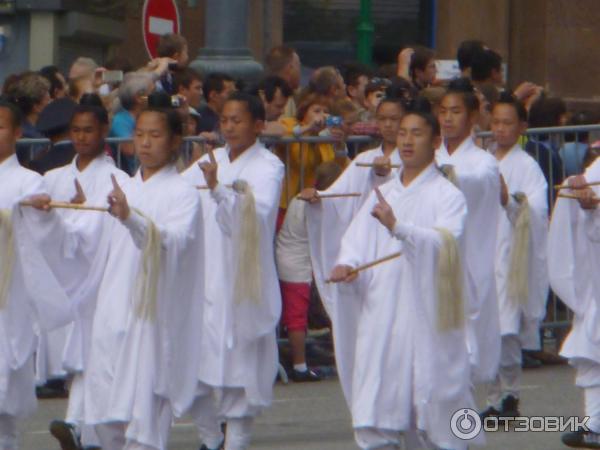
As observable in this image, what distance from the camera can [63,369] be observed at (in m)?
10.0

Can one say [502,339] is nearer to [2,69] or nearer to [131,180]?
[131,180]

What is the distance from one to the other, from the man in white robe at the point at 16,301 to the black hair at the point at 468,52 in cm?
456

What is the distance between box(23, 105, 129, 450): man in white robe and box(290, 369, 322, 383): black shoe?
7.08ft

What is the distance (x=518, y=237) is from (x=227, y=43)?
2.86 m

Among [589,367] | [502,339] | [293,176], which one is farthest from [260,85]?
[589,367]

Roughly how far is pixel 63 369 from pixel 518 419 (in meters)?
2.53

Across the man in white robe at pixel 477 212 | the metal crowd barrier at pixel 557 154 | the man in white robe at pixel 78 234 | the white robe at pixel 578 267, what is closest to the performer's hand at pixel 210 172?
the man in white robe at pixel 78 234

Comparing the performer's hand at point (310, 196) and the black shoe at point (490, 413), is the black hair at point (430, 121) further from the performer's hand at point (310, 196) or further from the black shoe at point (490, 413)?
the black shoe at point (490, 413)

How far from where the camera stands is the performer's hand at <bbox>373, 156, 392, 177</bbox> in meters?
10.4

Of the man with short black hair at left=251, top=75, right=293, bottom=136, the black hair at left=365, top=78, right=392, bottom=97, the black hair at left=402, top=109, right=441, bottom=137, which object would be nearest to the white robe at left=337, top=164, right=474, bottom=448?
the black hair at left=402, top=109, right=441, bottom=137

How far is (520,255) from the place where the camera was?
11.1 meters

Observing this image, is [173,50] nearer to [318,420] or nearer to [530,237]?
[530,237]

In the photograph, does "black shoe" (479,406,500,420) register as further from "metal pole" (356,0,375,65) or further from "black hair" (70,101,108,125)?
"metal pole" (356,0,375,65)

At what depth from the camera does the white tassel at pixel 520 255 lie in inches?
436
